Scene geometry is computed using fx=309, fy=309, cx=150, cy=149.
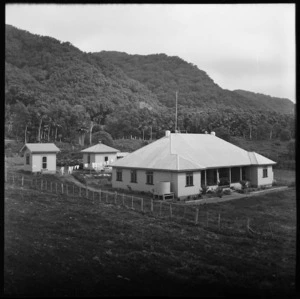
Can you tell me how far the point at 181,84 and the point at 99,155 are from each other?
2.22m

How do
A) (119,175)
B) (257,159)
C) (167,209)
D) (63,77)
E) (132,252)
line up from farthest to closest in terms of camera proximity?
(257,159) → (119,175) → (63,77) → (167,209) → (132,252)

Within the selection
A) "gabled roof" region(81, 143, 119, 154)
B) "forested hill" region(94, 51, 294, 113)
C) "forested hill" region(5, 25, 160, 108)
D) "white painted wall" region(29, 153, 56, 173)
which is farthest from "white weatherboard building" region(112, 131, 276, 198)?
"white painted wall" region(29, 153, 56, 173)

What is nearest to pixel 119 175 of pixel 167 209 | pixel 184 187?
pixel 167 209

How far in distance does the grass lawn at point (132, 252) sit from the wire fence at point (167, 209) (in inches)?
3.0

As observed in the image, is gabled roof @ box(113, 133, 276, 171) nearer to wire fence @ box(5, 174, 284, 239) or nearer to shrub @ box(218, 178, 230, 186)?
shrub @ box(218, 178, 230, 186)

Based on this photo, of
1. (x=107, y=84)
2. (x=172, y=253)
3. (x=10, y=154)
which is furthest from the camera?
(x=107, y=84)

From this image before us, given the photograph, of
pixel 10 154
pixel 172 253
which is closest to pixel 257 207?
pixel 172 253

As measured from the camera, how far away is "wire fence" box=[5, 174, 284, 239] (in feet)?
18.0

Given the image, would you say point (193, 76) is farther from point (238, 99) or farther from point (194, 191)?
point (194, 191)

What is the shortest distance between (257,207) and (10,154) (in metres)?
4.63

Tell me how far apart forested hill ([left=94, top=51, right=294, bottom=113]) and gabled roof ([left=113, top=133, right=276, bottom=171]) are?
736 millimetres

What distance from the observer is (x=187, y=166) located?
6.34 metres

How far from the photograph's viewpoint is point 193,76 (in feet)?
19.5

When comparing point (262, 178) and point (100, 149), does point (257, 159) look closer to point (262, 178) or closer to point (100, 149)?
point (262, 178)
